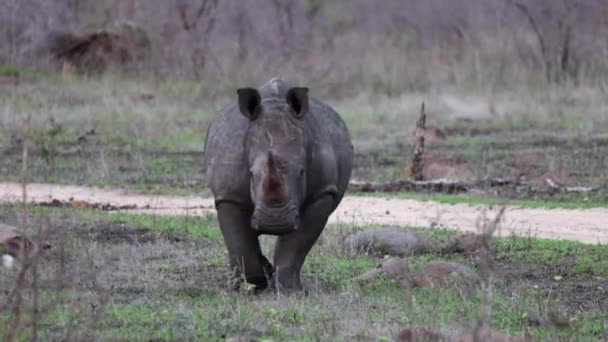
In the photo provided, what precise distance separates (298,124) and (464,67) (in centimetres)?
2045

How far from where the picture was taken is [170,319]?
8.30m

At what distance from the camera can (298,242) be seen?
942 centimetres

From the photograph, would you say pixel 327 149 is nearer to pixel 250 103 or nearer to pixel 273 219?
pixel 250 103

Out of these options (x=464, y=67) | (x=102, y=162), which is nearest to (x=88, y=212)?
(x=102, y=162)

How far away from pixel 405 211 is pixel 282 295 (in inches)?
243

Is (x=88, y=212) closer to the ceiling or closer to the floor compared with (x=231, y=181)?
closer to the floor

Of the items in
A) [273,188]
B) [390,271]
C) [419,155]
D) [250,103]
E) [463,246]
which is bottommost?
[463,246]

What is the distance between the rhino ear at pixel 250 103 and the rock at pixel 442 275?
1830 millimetres

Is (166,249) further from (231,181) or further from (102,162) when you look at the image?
(102,162)

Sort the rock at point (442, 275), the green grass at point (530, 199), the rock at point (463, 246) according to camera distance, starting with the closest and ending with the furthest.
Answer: the rock at point (442, 275) → the rock at point (463, 246) → the green grass at point (530, 199)

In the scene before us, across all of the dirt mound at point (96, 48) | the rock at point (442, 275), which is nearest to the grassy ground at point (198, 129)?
the dirt mound at point (96, 48)

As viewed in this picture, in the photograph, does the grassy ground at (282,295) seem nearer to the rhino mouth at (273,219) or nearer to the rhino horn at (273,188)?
the rhino mouth at (273,219)

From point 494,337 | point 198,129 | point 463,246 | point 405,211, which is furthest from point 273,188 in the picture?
point 198,129

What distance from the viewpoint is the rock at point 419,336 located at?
7.44m
